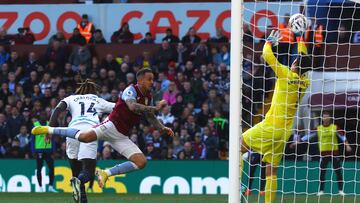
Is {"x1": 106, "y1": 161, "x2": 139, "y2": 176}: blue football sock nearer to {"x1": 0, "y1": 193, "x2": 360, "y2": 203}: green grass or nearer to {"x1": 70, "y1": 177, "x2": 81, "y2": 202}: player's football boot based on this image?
{"x1": 70, "y1": 177, "x2": 81, "y2": 202}: player's football boot

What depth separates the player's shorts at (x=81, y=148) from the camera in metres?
15.2

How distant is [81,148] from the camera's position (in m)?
15.2

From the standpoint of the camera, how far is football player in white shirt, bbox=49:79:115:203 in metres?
15.2

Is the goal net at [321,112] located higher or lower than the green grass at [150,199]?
higher

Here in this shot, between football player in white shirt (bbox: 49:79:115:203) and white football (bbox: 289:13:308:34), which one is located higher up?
white football (bbox: 289:13:308:34)

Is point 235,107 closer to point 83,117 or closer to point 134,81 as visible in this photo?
point 83,117

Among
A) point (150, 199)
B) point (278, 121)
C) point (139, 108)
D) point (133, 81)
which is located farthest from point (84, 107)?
point (133, 81)

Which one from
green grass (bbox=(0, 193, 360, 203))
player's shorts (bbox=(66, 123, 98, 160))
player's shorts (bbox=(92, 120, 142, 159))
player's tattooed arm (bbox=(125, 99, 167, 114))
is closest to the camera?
player's tattooed arm (bbox=(125, 99, 167, 114))

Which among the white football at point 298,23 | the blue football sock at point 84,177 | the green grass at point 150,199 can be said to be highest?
the white football at point 298,23

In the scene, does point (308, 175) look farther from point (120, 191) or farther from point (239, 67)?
point (239, 67)

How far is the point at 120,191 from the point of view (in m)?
21.8

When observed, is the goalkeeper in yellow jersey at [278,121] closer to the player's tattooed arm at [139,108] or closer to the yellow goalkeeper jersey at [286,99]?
the yellow goalkeeper jersey at [286,99]

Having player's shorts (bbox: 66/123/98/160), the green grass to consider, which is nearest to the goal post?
player's shorts (bbox: 66/123/98/160)

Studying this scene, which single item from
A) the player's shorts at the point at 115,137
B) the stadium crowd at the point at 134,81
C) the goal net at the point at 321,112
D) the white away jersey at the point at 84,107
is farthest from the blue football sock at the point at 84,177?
the stadium crowd at the point at 134,81
